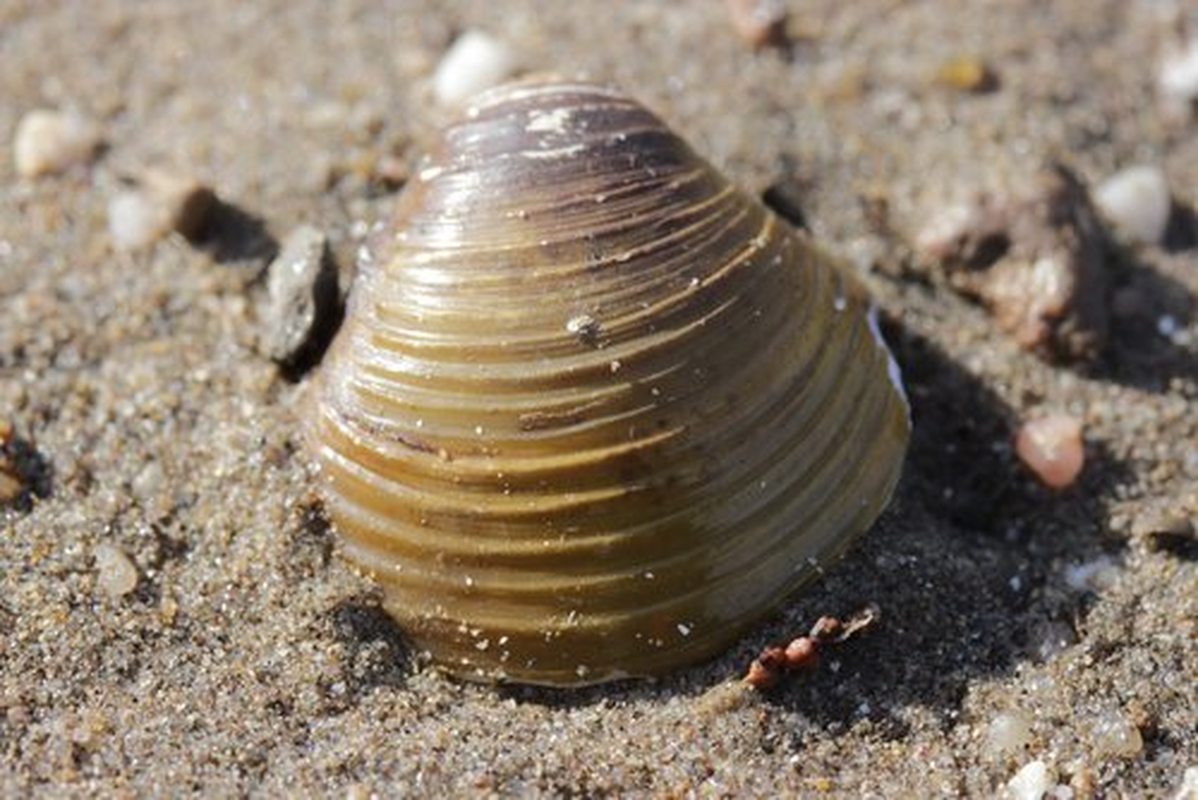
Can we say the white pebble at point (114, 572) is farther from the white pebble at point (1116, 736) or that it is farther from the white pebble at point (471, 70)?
the white pebble at point (1116, 736)

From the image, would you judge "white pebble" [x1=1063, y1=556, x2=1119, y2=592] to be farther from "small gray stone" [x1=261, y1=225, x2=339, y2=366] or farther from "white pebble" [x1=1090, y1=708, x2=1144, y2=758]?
"small gray stone" [x1=261, y1=225, x2=339, y2=366]

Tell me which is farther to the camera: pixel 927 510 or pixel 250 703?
pixel 927 510

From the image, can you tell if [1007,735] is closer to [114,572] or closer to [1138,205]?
[1138,205]

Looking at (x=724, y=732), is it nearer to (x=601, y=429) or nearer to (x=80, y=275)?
(x=601, y=429)

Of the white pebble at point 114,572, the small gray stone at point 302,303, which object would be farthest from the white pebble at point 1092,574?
the white pebble at point 114,572

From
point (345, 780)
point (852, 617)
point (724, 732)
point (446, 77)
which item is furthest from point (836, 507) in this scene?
point (446, 77)

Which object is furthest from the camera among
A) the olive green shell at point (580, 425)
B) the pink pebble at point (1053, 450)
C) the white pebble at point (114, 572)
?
the pink pebble at point (1053, 450)
